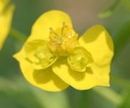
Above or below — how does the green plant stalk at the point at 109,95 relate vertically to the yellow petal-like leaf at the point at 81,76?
below

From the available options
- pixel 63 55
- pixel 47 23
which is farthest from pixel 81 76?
pixel 47 23

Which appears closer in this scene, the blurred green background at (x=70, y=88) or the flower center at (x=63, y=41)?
the flower center at (x=63, y=41)

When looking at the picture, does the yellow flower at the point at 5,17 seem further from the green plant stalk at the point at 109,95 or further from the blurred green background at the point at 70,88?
Result: the green plant stalk at the point at 109,95

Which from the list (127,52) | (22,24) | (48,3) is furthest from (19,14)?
(127,52)

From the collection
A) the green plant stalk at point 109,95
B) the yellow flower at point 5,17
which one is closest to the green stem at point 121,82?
the green plant stalk at point 109,95

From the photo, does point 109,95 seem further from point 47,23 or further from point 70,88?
point 70,88

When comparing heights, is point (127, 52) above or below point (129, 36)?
below

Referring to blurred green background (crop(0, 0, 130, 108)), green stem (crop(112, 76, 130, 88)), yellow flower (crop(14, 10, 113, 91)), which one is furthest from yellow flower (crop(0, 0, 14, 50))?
green stem (crop(112, 76, 130, 88))

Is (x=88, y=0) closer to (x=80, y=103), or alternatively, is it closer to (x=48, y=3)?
(x=48, y=3)
